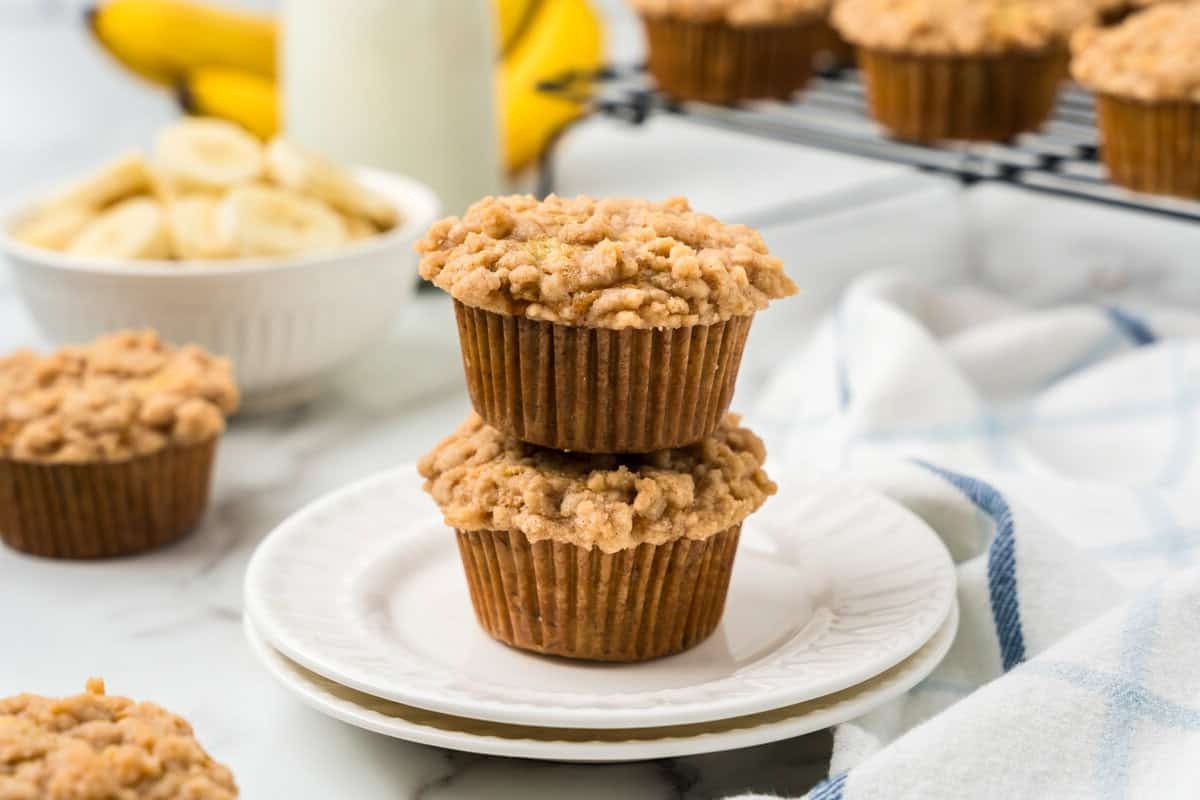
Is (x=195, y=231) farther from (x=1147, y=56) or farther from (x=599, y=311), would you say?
(x=1147, y=56)

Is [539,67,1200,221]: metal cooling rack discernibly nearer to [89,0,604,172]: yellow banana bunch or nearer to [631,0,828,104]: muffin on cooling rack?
[631,0,828,104]: muffin on cooling rack

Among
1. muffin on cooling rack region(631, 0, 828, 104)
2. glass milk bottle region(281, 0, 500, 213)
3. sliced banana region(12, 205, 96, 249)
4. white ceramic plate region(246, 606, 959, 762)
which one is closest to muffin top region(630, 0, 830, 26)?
muffin on cooling rack region(631, 0, 828, 104)

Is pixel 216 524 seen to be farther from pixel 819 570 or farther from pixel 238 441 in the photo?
pixel 819 570

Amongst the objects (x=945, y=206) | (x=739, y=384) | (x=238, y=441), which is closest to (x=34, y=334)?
(x=238, y=441)

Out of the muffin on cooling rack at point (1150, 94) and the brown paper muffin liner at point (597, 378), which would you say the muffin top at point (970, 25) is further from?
the brown paper muffin liner at point (597, 378)

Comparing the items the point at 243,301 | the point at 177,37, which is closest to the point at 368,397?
the point at 243,301

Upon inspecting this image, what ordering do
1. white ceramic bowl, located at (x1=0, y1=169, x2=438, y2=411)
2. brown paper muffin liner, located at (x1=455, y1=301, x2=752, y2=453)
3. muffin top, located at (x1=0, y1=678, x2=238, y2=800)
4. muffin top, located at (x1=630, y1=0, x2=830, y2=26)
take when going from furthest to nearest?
muffin top, located at (x1=630, y1=0, x2=830, y2=26) < white ceramic bowl, located at (x1=0, y1=169, x2=438, y2=411) < brown paper muffin liner, located at (x1=455, y1=301, x2=752, y2=453) < muffin top, located at (x1=0, y1=678, x2=238, y2=800)

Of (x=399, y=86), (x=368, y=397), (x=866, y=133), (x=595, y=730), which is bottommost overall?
(x=368, y=397)
